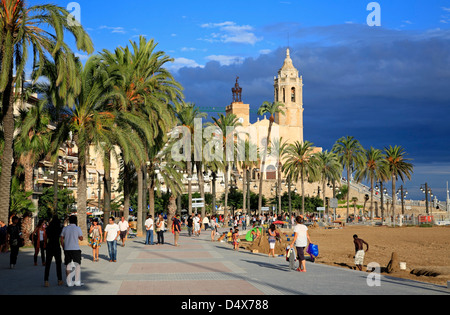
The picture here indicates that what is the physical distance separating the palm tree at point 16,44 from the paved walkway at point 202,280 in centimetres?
369

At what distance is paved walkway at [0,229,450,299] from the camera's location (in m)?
11.4

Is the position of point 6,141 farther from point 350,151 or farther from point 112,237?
point 350,151

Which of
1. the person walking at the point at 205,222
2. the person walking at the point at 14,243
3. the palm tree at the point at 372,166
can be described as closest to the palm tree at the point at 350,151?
the palm tree at the point at 372,166

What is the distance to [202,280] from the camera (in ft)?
43.9

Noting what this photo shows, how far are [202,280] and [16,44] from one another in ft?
42.3

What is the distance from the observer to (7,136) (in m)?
20.6

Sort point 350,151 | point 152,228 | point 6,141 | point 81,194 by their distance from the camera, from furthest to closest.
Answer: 1. point 350,151
2. point 152,228
3. point 81,194
4. point 6,141

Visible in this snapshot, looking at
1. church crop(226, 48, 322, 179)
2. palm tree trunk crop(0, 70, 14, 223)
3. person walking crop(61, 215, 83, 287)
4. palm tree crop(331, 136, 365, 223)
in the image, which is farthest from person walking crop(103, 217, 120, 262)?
church crop(226, 48, 322, 179)

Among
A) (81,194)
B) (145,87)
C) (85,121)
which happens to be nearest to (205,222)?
(145,87)

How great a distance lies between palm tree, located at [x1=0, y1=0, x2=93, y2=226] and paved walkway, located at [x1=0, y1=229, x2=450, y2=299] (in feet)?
12.1

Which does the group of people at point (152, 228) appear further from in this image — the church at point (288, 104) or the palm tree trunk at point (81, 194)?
the church at point (288, 104)

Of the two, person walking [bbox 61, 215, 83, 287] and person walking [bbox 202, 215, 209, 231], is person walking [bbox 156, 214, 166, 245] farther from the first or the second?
person walking [bbox 202, 215, 209, 231]
